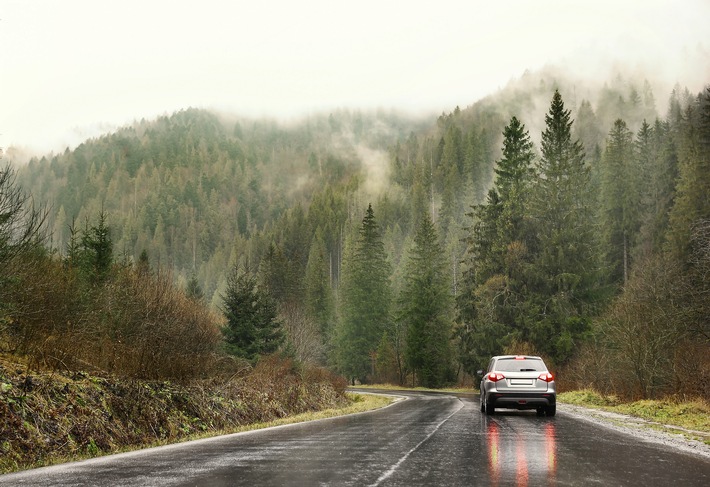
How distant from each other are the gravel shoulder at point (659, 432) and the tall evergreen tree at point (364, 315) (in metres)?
62.9

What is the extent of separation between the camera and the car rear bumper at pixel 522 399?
66.1ft

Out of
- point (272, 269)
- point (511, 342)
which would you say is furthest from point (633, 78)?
point (511, 342)

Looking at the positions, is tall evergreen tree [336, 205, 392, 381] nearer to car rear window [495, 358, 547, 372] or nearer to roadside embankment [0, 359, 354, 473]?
roadside embankment [0, 359, 354, 473]

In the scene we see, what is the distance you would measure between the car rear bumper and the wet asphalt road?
14.2 feet

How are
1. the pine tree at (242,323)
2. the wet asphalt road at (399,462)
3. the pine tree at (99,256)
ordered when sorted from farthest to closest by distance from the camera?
the pine tree at (242,323) → the pine tree at (99,256) → the wet asphalt road at (399,462)

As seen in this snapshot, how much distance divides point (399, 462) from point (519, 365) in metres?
11.3

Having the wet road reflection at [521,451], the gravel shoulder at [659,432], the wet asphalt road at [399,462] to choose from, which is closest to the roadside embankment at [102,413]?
the wet asphalt road at [399,462]

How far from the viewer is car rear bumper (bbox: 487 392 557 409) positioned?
2014 cm

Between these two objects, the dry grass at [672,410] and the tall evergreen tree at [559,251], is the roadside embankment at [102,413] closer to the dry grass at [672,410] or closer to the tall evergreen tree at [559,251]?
the dry grass at [672,410]

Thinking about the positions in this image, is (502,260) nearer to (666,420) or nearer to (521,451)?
(666,420)

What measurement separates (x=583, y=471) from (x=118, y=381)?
35.2ft

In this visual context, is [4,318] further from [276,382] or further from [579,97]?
[579,97]

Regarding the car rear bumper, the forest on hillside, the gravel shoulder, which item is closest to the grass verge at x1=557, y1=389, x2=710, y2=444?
the gravel shoulder

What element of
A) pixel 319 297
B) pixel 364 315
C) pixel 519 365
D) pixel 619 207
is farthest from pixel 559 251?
pixel 319 297
